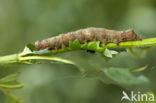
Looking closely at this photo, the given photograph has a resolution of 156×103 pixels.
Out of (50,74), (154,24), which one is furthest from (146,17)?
(50,74)

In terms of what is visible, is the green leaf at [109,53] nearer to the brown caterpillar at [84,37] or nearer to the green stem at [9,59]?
the brown caterpillar at [84,37]

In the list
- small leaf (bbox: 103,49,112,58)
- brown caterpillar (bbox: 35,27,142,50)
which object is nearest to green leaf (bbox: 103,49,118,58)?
small leaf (bbox: 103,49,112,58)

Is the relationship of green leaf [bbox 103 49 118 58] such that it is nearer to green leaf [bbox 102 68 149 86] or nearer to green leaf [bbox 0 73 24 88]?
green leaf [bbox 102 68 149 86]

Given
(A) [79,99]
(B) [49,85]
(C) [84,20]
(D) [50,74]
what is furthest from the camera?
(C) [84,20]

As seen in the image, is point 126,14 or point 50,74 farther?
point 126,14

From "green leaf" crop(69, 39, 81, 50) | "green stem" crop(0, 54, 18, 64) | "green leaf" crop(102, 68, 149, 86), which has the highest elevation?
"green leaf" crop(69, 39, 81, 50)

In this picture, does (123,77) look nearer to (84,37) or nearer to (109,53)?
(109,53)

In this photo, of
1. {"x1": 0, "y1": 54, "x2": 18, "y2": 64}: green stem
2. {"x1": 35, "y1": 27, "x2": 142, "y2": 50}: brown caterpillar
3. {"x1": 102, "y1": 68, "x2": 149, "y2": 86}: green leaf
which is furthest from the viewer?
{"x1": 35, "y1": 27, "x2": 142, "y2": 50}: brown caterpillar

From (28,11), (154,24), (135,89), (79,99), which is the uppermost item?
(28,11)

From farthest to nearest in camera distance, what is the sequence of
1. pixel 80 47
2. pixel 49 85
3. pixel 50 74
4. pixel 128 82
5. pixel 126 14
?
pixel 126 14
pixel 50 74
pixel 49 85
pixel 80 47
pixel 128 82

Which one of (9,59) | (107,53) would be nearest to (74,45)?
(107,53)

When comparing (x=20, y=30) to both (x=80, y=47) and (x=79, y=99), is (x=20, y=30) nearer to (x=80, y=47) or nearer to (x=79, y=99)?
(x=79, y=99)
